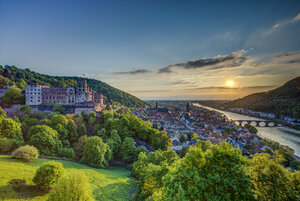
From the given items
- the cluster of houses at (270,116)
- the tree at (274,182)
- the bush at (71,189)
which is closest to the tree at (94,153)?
the bush at (71,189)

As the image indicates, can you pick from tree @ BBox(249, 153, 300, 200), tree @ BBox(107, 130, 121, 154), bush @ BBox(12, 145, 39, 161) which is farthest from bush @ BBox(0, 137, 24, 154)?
tree @ BBox(249, 153, 300, 200)

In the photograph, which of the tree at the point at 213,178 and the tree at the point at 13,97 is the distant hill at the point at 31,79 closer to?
the tree at the point at 13,97

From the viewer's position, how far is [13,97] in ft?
127

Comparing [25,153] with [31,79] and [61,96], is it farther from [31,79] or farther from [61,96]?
[31,79]

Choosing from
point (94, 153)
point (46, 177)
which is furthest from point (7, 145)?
point (46, 177)

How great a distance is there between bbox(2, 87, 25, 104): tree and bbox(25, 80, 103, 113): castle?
5.79 feet

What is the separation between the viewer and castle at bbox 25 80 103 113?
1581 inches

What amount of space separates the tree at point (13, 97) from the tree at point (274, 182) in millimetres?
52166

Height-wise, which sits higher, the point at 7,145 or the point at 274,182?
the point at 274,182

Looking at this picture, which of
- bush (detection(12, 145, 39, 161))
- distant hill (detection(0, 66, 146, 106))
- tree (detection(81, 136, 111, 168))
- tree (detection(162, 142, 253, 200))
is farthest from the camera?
distant hill (detection(0, 66, 146, 106))

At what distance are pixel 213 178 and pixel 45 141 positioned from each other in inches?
995

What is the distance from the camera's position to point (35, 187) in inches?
463

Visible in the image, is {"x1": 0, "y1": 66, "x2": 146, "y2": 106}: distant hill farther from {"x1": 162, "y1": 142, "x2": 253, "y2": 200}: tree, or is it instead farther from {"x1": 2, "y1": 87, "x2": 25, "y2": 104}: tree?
{"x1": 162, "y1": 142, "x2": 253, "y2": 200}: tree

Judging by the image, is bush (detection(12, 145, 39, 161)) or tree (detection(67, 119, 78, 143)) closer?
bush (detection(12, 145, 39, 161))
